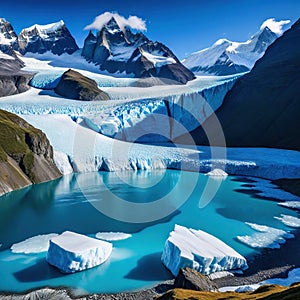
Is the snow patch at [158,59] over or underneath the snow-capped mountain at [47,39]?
underneath

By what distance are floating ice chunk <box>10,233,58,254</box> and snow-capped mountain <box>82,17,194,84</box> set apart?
3041 inches

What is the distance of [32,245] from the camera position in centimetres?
1739

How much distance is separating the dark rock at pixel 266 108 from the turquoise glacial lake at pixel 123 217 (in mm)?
12700

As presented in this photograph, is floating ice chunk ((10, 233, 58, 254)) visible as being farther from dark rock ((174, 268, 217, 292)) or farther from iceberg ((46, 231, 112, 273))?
dark rock ((174, 268, 217, 292))

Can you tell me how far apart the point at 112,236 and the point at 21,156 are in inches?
646

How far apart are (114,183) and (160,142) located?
2222 cm

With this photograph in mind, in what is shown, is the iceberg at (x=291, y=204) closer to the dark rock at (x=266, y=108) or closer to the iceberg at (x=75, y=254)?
the iceberg at (x=75, y=254)

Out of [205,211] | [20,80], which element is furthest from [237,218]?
[20,80]

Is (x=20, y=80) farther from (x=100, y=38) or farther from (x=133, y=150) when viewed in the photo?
(x=100, y=38)

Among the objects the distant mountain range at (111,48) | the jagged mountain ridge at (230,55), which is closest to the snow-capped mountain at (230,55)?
the jagged mountain ridge at (230,55)

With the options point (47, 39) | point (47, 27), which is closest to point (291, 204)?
point (47, 39)

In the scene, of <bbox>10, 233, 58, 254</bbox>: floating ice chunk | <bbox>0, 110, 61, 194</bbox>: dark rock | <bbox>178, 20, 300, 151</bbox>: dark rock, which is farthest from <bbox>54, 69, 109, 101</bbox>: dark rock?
<bbox>10, 233, 58, 254</bbox>: floating ice chunk

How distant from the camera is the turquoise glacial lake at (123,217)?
14375 millimetres

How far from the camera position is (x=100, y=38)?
114 metres
